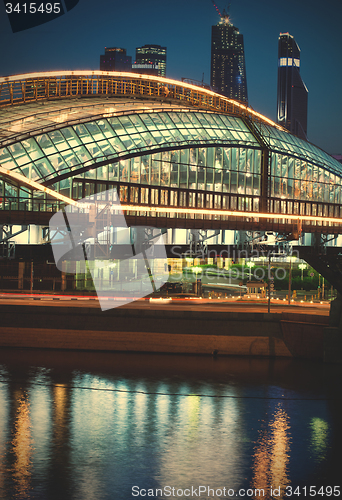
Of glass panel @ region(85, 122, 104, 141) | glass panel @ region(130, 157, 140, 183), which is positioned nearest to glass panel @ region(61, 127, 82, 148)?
glass panel @ region(85, 122, 104, 141)

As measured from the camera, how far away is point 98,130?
61594 mm

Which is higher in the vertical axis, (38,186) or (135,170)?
(135,170)

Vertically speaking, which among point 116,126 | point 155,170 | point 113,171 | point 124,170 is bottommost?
point 113,171

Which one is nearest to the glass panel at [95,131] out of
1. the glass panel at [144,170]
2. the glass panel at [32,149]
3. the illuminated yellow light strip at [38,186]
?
the glass panel at [144,170]

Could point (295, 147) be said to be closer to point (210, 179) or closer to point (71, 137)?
point (210, 179)

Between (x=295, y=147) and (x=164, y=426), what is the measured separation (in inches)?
2253

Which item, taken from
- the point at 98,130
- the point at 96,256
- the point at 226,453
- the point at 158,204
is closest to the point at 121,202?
the point at 158,204

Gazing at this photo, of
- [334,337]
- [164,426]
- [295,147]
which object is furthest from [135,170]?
[164,426]

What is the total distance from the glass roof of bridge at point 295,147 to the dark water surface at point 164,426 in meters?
38.2

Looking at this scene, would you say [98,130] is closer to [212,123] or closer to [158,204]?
[158,204]

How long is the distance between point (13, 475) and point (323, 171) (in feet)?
213

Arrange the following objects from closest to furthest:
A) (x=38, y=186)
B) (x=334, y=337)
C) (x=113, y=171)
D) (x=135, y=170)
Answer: (x=38, y=186) → (x=334, y=337) → (x=113, y=171) → (x=135, y=170)

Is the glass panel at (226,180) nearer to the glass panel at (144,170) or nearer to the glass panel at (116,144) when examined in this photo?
the glass panel at (144,170)

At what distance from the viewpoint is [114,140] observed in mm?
61312
